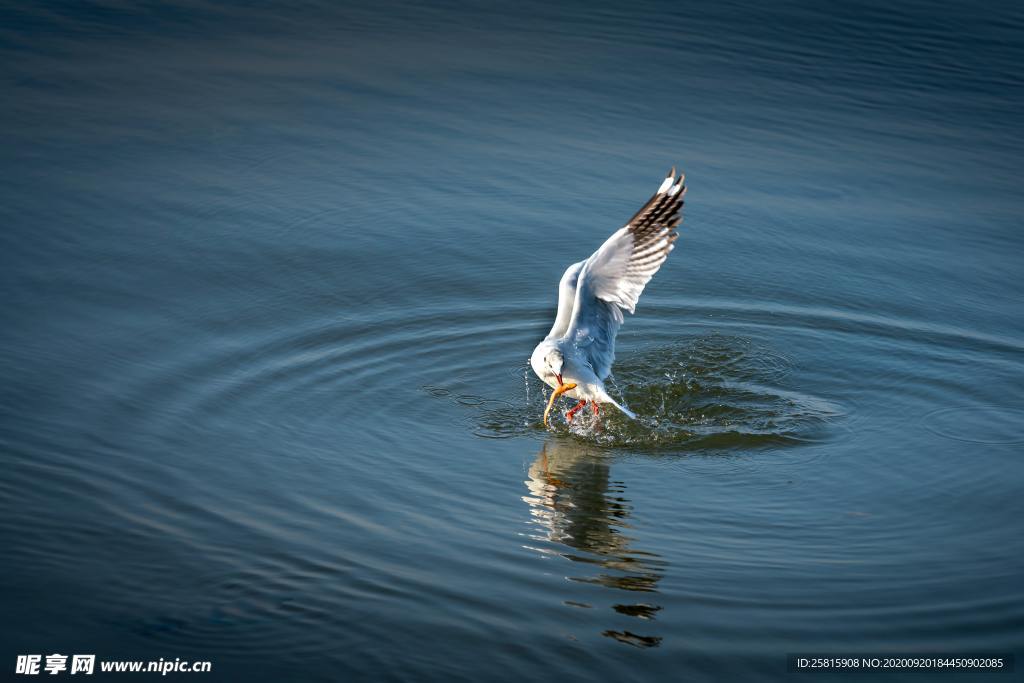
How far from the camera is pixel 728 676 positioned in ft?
19.4

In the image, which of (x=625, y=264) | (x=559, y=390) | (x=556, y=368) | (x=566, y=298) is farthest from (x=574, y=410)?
(x=625, y=264)

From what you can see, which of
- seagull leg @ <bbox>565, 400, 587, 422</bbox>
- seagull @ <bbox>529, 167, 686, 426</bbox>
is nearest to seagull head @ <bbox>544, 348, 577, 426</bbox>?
seagull @ <bbox>529, 167, 686, 426</bbox>

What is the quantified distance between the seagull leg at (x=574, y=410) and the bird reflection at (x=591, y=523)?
462mm

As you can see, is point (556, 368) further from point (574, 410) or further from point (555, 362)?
point (574, 410)

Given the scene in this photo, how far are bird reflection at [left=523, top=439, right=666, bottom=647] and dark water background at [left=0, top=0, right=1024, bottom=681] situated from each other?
0.03 meters

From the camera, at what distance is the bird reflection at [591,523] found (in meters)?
6.62

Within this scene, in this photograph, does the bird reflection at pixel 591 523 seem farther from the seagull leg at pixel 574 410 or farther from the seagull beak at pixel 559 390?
the seagull leg at pixel 574 410

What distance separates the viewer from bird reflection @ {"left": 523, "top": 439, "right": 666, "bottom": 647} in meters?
6.62

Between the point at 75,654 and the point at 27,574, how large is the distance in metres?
0.78

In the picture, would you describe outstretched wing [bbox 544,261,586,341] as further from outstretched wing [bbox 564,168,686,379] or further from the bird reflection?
the bird reflection

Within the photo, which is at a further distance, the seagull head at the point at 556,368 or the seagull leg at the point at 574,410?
the seagull leg at the point at 574,410

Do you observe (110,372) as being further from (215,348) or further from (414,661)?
(414,661)

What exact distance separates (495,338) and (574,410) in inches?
46.8

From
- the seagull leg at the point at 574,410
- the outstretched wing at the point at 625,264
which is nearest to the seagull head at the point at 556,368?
the seagull leg at the point at 574,410
